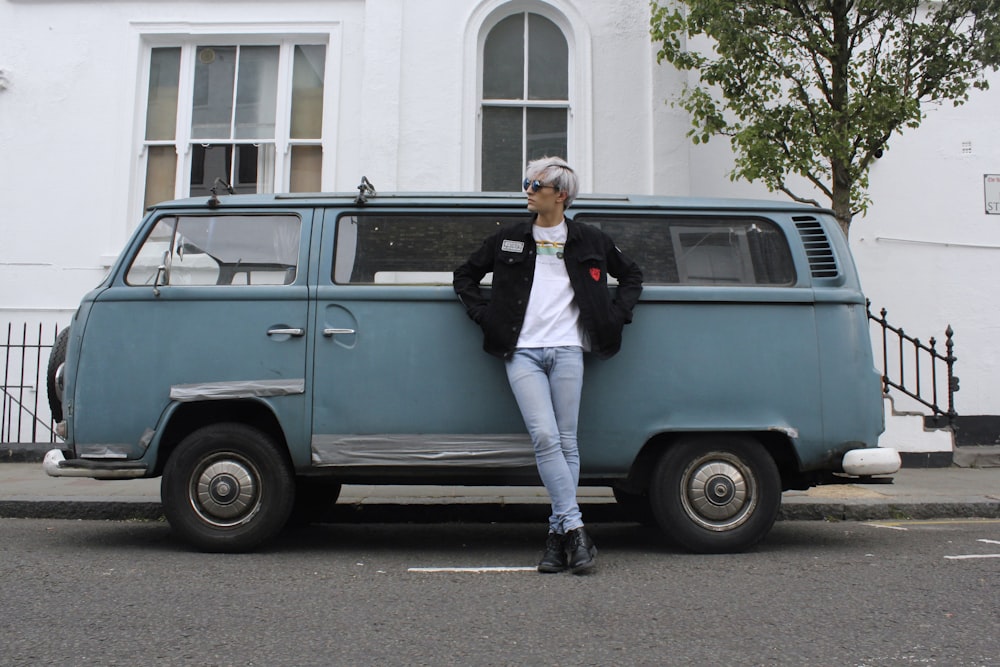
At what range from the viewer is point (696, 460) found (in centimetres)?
488

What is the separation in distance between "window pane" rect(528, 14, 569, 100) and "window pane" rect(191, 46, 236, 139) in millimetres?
3639

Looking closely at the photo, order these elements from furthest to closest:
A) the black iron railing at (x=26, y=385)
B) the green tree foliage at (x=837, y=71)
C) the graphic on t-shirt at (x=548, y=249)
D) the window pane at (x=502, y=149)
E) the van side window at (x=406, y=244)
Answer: the window pane at (x=502, y=149), the black iron railing at (x=26, y=385), the green tree foliage at (x=837, y=71), the van side window at (x=406, y=244), the graphic on t-shirt at (x=548, y=249)

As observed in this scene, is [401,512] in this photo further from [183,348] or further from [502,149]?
[502,149]

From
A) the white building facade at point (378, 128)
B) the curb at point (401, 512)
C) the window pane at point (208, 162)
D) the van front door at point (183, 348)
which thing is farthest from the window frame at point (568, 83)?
the van front door at point (183, 348)

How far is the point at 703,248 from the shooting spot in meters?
5.06

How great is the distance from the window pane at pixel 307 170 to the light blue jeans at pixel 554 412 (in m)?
6.51

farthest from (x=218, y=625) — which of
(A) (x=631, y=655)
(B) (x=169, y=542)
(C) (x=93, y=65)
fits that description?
(C) (x=93, y=65)

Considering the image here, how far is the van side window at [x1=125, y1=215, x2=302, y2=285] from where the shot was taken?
5.01 metres

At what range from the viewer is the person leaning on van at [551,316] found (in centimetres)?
448

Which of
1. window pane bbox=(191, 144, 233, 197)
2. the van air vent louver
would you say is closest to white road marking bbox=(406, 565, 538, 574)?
the van air vent louver

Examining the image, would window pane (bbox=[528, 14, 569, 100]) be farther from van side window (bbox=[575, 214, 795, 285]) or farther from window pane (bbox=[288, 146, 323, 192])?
van side window (bbox=[575, 214, 795, 285])

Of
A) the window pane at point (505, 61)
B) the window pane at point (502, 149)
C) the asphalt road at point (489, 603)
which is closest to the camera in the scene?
the asphalt road at point (489, 603)

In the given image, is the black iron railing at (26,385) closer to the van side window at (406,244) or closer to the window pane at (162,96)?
the window pane at (162,96)

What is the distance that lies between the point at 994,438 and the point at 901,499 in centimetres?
441
